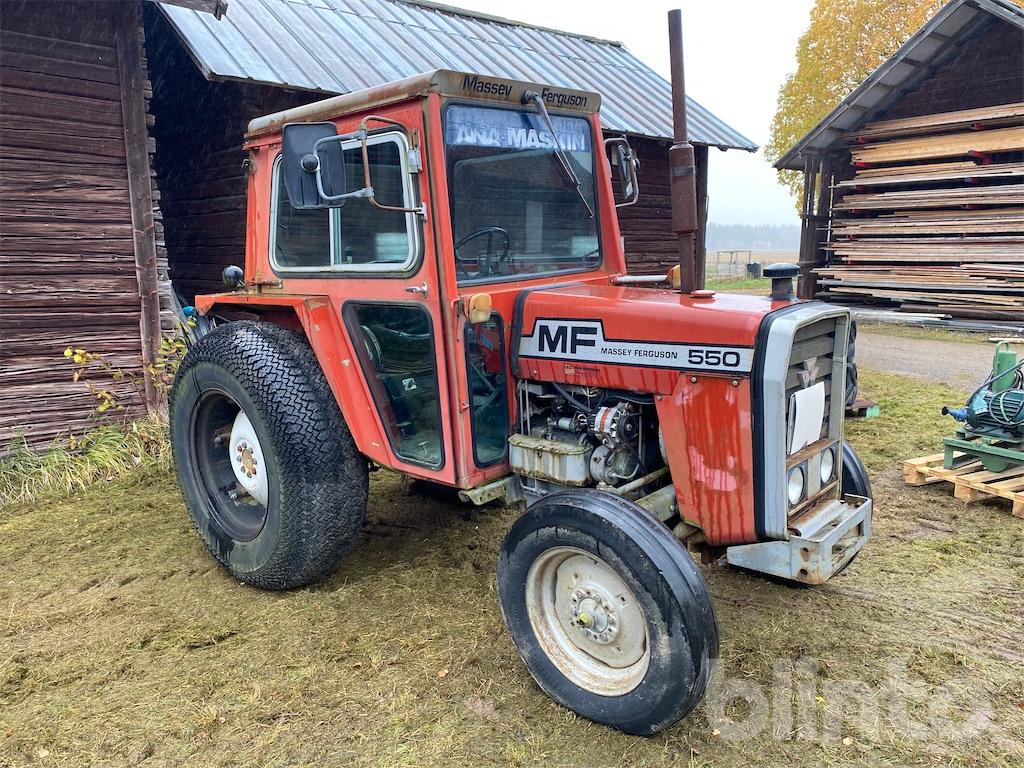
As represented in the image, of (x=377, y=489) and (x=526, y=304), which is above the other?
(x=526, y=304)

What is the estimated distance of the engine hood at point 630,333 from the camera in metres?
2.62

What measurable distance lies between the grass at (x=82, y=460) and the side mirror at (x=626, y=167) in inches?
155

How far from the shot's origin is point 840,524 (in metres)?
2.82

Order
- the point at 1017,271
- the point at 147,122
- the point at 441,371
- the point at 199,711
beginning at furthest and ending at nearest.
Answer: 1. the point at 1017,271
2. the point at 147,122
3. the point at 441,371
4. the point at 199,711


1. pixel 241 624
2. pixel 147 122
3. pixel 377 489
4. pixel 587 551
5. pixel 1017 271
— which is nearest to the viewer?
pixel 587 551

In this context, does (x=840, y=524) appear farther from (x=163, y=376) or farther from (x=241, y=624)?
(x=163, y=376)

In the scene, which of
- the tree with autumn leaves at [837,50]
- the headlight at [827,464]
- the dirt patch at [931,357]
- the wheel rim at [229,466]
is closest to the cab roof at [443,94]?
the wheel rim at [229,466]

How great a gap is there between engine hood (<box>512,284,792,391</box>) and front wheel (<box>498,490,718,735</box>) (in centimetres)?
57

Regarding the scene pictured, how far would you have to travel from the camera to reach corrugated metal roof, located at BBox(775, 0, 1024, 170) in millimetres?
10477

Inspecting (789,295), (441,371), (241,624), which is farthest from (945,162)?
(241,624)

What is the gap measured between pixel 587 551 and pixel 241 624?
5.76 feet

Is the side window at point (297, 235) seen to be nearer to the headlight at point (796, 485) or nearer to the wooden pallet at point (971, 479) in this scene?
the headlight at point (796, 485)

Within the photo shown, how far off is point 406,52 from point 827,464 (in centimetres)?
675

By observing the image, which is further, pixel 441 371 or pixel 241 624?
pixel 241 624
